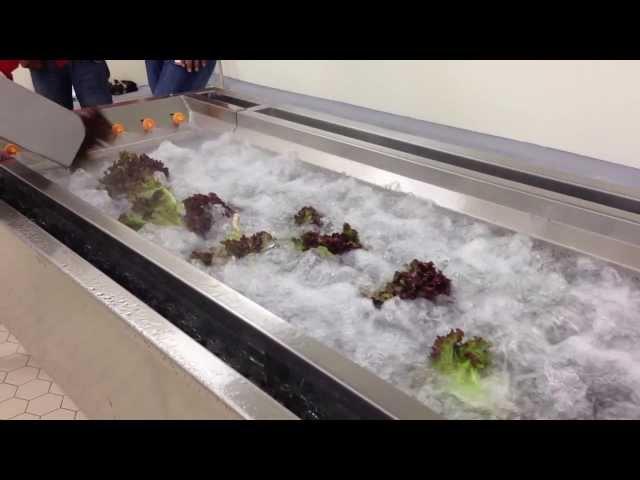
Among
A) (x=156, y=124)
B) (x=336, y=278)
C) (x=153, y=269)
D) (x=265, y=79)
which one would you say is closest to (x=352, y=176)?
(x=336, y=278)

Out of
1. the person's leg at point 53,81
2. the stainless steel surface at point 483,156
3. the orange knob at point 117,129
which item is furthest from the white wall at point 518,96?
the orange knob at point 117,129

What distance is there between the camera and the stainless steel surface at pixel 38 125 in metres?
2.07

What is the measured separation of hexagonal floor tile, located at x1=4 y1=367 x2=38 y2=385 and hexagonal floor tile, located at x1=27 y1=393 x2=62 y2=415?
158mm

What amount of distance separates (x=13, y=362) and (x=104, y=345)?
137 centimetres

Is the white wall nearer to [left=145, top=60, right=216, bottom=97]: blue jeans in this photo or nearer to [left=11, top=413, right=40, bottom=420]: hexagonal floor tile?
[left=145, top=60, right=216, bottom=97]: blue jeans

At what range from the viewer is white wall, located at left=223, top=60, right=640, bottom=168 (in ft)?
13.6

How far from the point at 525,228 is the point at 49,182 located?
1842 millimetres

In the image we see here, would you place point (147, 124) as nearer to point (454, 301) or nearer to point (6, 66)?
point (6, 66)

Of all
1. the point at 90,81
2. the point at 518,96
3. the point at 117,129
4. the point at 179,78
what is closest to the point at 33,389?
the point at 117,129

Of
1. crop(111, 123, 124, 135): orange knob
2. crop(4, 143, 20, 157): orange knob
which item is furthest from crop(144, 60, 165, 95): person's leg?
crop(4, 143, 20, 157): orange knob

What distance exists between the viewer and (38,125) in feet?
7.26

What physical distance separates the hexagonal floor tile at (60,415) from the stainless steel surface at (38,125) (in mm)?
1131

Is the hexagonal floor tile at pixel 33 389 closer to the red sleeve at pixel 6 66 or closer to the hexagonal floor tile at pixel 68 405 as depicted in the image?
the hexagonal floor tile at pixel 68 405

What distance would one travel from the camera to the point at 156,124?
3049 millimetres
